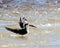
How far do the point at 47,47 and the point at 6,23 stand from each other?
5155mm

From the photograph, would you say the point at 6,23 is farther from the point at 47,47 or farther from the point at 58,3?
the point at 58,3

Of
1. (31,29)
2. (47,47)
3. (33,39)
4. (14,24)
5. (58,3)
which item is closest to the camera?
(47,47)

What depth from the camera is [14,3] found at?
2725 cm

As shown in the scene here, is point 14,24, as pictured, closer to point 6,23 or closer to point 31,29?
point 6,23

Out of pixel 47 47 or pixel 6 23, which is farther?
pixel 6 23

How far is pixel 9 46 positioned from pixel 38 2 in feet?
49.8

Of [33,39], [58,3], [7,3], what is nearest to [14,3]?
[7,3]

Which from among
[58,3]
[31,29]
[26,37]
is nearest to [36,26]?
[31,29]

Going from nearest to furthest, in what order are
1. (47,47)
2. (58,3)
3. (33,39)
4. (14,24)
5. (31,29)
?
(47,47) → (33,39) → (31,29) → (14,24) → (58,3)

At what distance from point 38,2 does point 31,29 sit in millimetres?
12131

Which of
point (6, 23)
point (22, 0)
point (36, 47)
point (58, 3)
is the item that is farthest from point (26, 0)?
point (36, 47)

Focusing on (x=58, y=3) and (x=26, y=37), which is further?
(x=58, y=3)

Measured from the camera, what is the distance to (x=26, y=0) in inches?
1110

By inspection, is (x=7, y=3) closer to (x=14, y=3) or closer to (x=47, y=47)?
(x=14, y=3)
